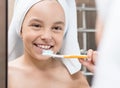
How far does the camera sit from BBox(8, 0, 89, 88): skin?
25.3 inches

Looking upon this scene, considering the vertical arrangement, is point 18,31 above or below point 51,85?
above

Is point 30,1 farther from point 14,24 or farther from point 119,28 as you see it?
point 119,28

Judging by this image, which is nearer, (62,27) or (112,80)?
(112,80)

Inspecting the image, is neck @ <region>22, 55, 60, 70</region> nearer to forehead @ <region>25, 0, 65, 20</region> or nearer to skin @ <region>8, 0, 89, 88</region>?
skin @ <region>8, 0, 89, 88</region>

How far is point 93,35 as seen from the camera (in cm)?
64

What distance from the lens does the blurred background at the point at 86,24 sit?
0.63 m

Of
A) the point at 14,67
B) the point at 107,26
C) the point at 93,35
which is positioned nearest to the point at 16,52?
the point at 14,67

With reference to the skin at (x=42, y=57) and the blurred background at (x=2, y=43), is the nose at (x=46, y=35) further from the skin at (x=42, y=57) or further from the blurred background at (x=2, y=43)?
the blurred background at (x=2, y=43)

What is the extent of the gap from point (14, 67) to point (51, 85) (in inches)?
4.5

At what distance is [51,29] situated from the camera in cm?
65

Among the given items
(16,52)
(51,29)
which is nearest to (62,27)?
(51,29)

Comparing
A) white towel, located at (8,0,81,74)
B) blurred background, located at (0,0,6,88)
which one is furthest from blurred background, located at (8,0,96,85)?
→ blurred background, located at (0,0,6,88)

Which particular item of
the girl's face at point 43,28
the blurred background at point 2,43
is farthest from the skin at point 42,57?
the blurred background at point 2,43

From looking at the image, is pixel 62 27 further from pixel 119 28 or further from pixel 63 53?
pixel 119 28
